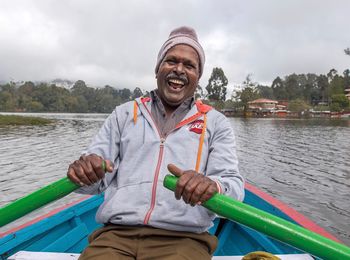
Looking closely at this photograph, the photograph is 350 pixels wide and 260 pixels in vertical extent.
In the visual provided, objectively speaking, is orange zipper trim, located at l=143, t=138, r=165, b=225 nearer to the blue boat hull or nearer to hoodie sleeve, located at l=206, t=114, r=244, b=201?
hoodie sleeve, located at l=206, t=114, r=244, b=201

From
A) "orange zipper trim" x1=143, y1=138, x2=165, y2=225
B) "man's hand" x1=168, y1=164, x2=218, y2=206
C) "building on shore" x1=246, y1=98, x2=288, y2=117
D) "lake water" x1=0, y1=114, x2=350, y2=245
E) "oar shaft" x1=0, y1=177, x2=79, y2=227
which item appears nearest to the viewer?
"man's hand" x1=168, y1=164, x2=218, y2=206

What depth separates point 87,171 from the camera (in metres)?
1.98

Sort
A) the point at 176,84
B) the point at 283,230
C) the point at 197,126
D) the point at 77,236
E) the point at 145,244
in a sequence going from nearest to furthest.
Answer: the point at 283,230, the point at 145,244, the point at 197,126, the point at 176,84, the point at 77,236

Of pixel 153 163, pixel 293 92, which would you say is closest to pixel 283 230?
pixel 153 163

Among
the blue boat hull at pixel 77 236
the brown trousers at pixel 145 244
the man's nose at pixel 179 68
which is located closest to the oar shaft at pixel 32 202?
the brown trousers at pixel 145 244

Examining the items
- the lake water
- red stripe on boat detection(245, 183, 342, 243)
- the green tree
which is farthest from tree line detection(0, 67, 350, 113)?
red stripe on boat detection(245, 183, 342, 243)

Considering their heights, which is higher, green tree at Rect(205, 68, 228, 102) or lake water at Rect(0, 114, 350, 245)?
green tree at Rect(205, 68, 228, 102)

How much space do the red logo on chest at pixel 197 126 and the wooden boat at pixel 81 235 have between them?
3.56 feet

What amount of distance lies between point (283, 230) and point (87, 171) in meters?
1.15

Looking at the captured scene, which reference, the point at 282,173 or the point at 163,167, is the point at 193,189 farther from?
the point at 282,173

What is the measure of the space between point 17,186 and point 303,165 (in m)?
11.6

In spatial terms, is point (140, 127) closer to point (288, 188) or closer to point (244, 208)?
point (244, 208)

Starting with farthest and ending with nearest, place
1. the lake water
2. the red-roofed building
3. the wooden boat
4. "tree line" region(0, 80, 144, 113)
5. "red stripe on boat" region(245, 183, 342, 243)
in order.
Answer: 1. "tree line" region(0, 80, 144, 113)
2. the red-roofed building
3. the lake water
4. "red stripe on boat" region(245, 183, 342, 243)
5. the wooden boat

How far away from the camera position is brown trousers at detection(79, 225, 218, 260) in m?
2.02
